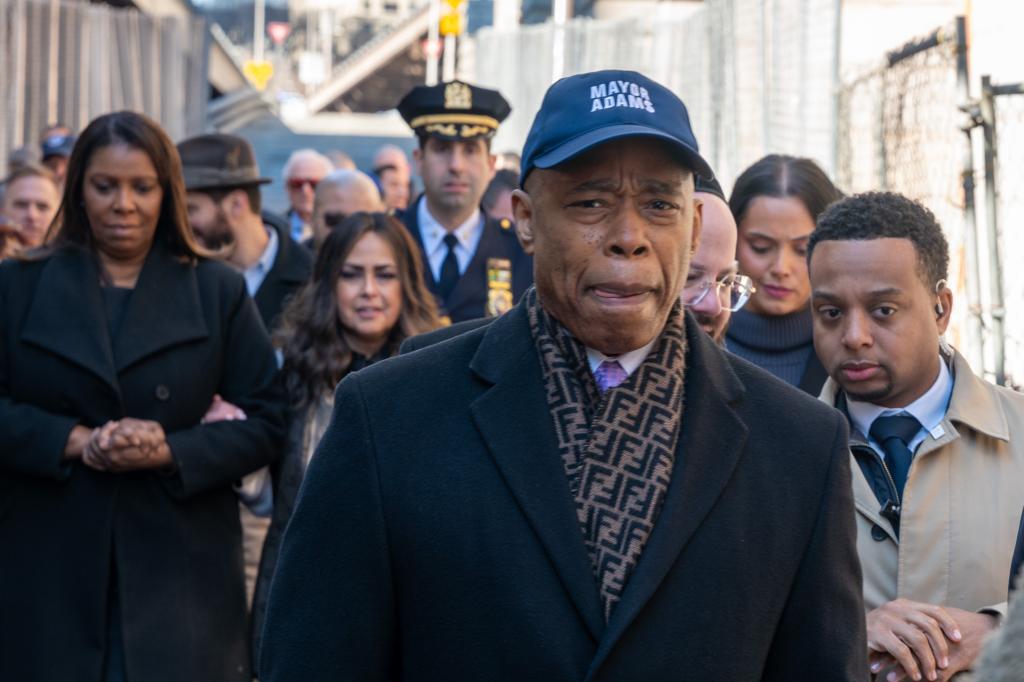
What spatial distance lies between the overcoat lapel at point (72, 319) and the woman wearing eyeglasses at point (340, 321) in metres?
0.72

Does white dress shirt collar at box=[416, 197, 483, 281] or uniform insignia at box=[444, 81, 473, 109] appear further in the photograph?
uniform insignia at box=[444, 81, 473, 109]

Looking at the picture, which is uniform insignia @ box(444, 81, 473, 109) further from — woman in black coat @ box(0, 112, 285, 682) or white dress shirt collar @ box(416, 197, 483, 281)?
woman in black coat @ box(0, 112, 285, 682)

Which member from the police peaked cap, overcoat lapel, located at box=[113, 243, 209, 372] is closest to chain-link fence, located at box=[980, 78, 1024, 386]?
the police peaked cap

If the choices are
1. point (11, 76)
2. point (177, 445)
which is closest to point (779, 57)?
point (177, 445)

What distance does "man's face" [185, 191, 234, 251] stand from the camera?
22.9 ft

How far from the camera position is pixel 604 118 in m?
2.44

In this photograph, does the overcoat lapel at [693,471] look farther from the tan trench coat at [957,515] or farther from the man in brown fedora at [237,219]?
the man in brown fedora at [237,219]

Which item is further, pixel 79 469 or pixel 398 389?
pixel 79 469

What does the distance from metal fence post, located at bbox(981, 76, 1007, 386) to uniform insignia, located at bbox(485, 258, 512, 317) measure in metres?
1.96

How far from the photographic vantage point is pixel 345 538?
7.94 ft

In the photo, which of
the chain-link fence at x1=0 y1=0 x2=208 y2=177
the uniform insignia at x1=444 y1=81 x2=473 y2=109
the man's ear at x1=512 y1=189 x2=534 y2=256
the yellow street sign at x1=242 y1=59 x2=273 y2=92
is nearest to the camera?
the man's ear at x1=512 y1=189 x2=534 y2=256

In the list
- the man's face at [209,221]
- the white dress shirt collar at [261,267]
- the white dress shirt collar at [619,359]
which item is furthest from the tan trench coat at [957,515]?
the man's face at [209,221]

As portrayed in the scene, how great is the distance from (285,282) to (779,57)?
10.7 feet

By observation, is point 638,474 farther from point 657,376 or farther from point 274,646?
point 274,646
